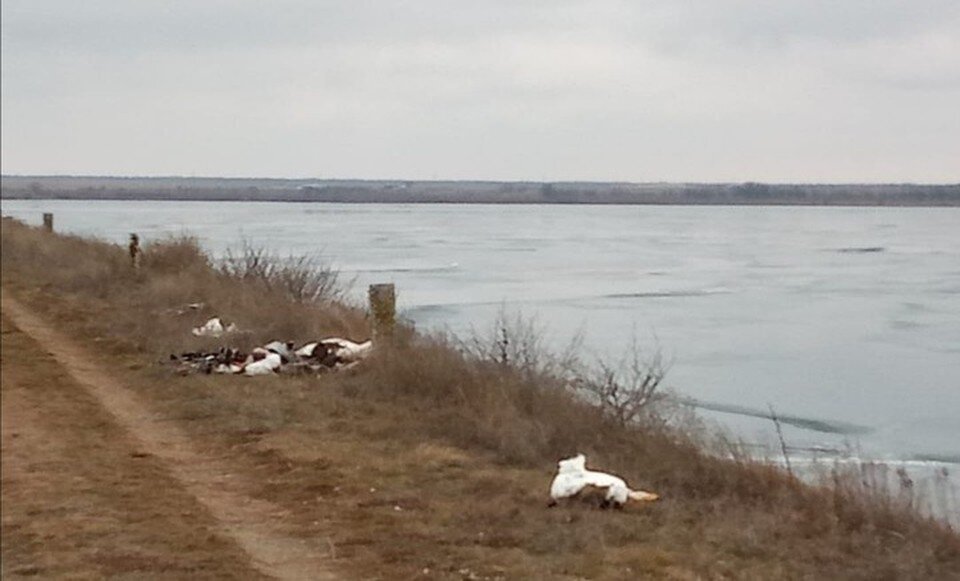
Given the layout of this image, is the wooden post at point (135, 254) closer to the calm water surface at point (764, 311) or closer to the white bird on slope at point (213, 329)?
the calm water surface at point (764, 311)

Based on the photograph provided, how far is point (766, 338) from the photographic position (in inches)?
731

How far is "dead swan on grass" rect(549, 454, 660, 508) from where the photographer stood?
7219mm

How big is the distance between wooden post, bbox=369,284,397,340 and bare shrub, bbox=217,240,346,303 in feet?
14.4

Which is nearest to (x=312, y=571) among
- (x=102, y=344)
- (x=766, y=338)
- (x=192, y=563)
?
(x=192, y=563)

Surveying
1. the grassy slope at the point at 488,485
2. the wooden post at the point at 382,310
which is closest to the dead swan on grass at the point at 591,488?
the grassy slope at the point at 488,485

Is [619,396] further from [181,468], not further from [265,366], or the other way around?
[265,366]

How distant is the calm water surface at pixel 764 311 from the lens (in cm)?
1265

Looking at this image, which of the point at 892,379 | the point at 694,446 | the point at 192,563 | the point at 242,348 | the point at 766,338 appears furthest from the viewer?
the point at 766,338

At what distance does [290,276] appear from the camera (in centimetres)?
1792

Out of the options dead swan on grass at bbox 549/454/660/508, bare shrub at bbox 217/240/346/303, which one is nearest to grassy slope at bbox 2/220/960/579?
dead swan on grass at bbox 549/454/660/508

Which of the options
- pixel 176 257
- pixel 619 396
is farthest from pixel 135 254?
pixel 619 396

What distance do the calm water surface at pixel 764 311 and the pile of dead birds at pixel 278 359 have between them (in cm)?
234

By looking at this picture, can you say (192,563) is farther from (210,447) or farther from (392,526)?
(210,447)

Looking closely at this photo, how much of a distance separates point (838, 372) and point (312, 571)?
10.3m
